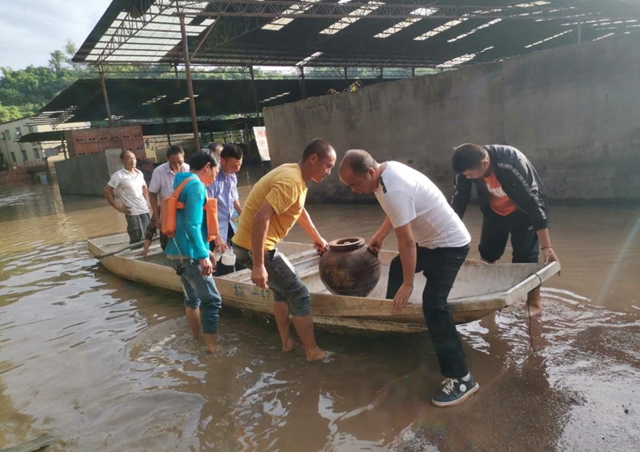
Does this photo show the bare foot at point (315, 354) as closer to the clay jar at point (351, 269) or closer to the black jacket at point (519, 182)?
the clay jar at point (351, 269)

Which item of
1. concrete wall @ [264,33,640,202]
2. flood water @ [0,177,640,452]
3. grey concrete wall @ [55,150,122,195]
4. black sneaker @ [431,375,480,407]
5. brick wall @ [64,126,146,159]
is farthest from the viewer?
brick wall @ [64,126,146,159]

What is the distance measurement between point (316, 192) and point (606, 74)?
7.29 m

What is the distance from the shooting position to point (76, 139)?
2033cm

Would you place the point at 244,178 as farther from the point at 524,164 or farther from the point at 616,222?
the point at 524,164

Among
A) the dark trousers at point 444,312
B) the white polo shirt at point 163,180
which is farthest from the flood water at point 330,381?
the white polo shirt at point 163,180

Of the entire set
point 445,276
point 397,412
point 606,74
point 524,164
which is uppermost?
point 606,74

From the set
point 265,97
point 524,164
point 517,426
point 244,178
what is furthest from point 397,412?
point 265,97

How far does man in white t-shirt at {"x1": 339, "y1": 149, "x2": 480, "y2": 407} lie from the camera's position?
9.43 feet

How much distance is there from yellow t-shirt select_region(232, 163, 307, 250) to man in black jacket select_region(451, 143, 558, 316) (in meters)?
1.24

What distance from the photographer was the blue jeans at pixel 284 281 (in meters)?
3.63

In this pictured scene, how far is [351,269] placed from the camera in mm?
3947

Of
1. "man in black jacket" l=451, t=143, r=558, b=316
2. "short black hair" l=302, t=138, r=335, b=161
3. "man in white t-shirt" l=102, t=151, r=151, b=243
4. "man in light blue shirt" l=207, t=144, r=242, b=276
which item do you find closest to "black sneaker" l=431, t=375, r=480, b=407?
"man in black jacket" l=451, t=143, r=558, b=316

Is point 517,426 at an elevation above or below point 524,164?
below

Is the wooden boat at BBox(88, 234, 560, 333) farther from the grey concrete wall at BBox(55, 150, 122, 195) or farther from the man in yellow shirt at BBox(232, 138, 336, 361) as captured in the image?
the grey concrete wall at BBox(55, 150, 122, 195)
